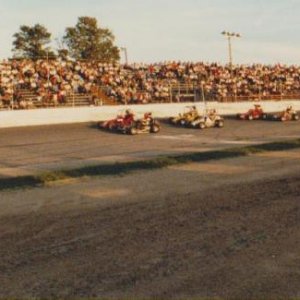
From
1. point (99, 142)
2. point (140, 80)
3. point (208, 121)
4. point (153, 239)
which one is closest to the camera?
point (153, 239)

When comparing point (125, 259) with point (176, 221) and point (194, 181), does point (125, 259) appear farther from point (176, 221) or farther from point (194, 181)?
point (194, 181)

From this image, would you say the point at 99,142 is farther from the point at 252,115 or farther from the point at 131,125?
the point at 252,115

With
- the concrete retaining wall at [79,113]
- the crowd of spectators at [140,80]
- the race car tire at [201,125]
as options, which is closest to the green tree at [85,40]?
the crowd of spectators at [140,80]

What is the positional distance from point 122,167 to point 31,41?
4859 centimetres

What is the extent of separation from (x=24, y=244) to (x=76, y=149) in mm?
13582

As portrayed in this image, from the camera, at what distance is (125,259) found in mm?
6547

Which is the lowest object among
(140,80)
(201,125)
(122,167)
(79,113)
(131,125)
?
(122,167)

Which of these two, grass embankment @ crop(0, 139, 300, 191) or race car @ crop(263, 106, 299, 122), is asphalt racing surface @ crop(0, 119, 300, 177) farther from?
race car @ crop(263, 106, 299, 122)

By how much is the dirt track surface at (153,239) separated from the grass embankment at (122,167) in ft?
2.79

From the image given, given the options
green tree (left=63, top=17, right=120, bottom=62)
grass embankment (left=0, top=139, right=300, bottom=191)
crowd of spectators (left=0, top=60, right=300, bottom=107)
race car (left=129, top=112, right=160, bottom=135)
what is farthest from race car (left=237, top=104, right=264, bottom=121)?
green tree (left=63, top=17, right=120, bottom=62)

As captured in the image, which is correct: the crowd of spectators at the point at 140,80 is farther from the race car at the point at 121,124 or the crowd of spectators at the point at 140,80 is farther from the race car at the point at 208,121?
the race car at the point at 208,121

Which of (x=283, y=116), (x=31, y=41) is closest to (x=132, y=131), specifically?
(x=283, y=116)

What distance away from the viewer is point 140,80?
38.4 meters

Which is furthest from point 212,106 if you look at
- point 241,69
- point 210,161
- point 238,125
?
point 210,161
